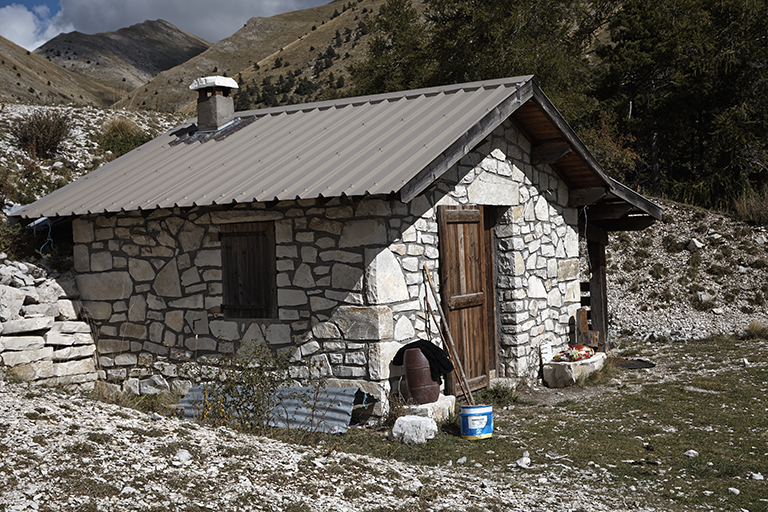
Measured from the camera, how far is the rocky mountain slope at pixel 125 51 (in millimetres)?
88938

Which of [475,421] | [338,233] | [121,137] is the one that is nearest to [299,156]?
[338,233]

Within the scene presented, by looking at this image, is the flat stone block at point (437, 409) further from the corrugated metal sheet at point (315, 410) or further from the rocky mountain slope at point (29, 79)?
the rocky mountain slope at point (29, 79)

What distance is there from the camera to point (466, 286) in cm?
803

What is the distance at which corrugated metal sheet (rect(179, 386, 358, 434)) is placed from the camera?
251 inches

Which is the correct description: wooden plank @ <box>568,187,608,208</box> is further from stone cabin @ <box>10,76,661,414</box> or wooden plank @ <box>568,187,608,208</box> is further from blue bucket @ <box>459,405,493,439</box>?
blue bucket @ <box>459,405,493,439</box>

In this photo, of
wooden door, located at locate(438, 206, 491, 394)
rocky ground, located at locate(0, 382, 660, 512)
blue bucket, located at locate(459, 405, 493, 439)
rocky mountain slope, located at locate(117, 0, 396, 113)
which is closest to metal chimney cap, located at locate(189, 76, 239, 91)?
wooden door, located at locate(438, 206, 491, 394)

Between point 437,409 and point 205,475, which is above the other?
point 205,475

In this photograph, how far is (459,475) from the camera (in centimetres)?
516

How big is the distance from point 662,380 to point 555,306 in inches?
70.0

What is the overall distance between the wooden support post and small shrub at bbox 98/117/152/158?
9.19m

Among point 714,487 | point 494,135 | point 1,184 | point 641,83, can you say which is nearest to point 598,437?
point 714,487

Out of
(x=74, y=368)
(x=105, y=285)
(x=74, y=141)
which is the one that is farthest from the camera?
(x=74, y=141)

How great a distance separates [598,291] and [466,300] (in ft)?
15.3

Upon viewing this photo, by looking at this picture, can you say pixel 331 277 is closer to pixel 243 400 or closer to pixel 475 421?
pixel 243 400
